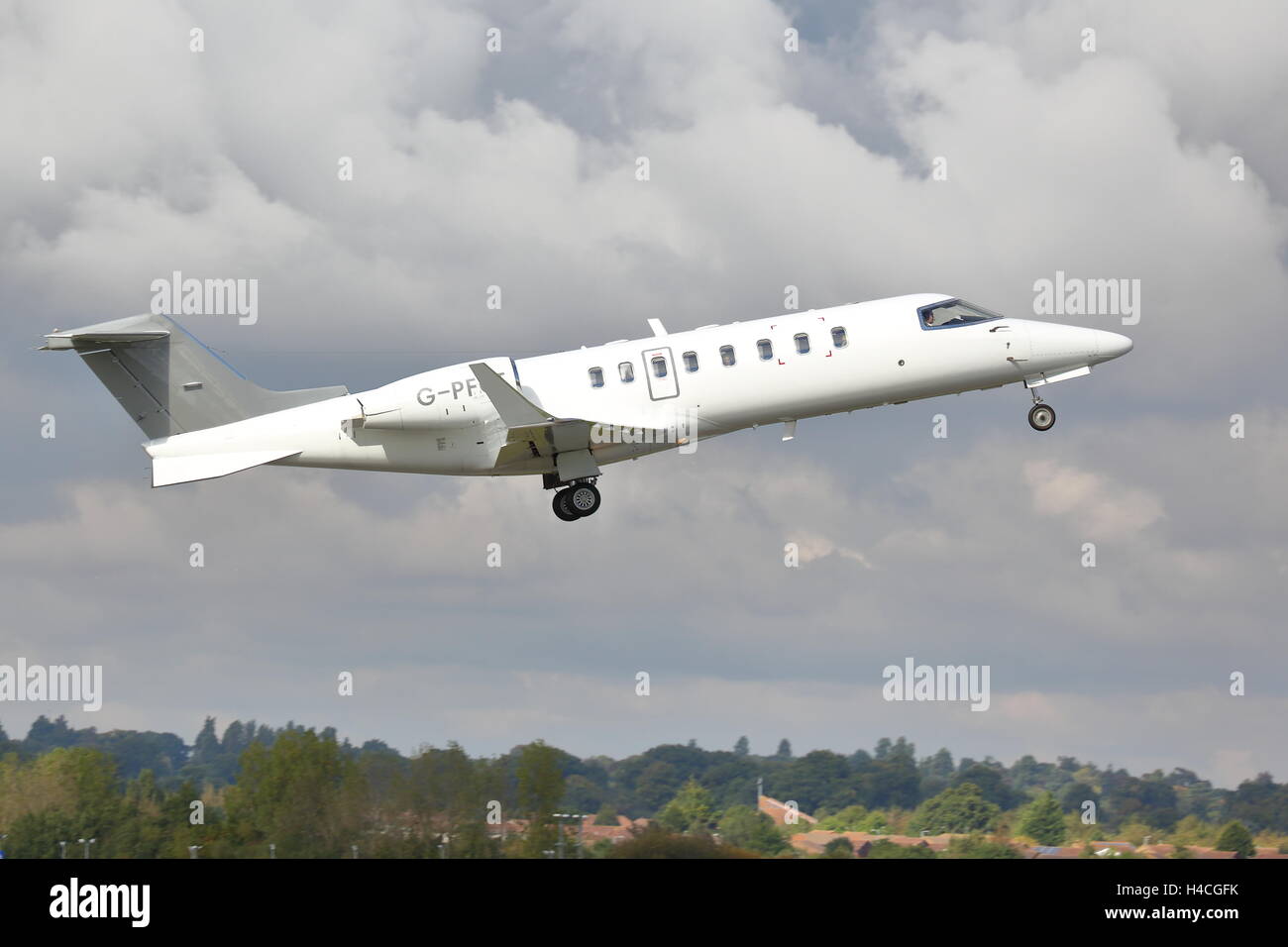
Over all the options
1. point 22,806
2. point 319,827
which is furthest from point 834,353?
point 22,806

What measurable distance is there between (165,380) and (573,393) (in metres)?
8.80

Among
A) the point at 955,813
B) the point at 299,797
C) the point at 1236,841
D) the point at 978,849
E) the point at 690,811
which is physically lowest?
the point at 1236,841

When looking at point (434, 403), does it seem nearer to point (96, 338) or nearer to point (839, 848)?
point (96, 338)

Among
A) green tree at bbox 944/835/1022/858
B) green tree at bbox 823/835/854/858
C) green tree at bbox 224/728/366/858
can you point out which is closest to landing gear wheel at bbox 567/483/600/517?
green tree at bbox 224/728/366/858

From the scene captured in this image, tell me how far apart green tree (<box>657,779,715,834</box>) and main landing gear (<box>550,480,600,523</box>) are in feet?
21.9

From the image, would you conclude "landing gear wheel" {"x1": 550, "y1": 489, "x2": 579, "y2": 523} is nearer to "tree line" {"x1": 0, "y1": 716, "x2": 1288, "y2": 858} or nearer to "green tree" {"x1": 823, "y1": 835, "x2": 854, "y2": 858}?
"tree line" {"x1": 0, "y1": 716, "x2": 1288, "y2": 858}

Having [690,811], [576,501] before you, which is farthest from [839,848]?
[576,501]

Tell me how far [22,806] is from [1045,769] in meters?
A: 33.1

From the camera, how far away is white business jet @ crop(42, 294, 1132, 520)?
31.4 m

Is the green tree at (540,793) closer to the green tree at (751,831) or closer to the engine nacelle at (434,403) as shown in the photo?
the green tree at (751,831)

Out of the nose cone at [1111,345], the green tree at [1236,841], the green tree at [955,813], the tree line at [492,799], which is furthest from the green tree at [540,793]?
the green tree at [1236,841]

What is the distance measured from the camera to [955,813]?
40938 millimetres

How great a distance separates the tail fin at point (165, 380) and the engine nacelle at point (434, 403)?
66.1 inches
